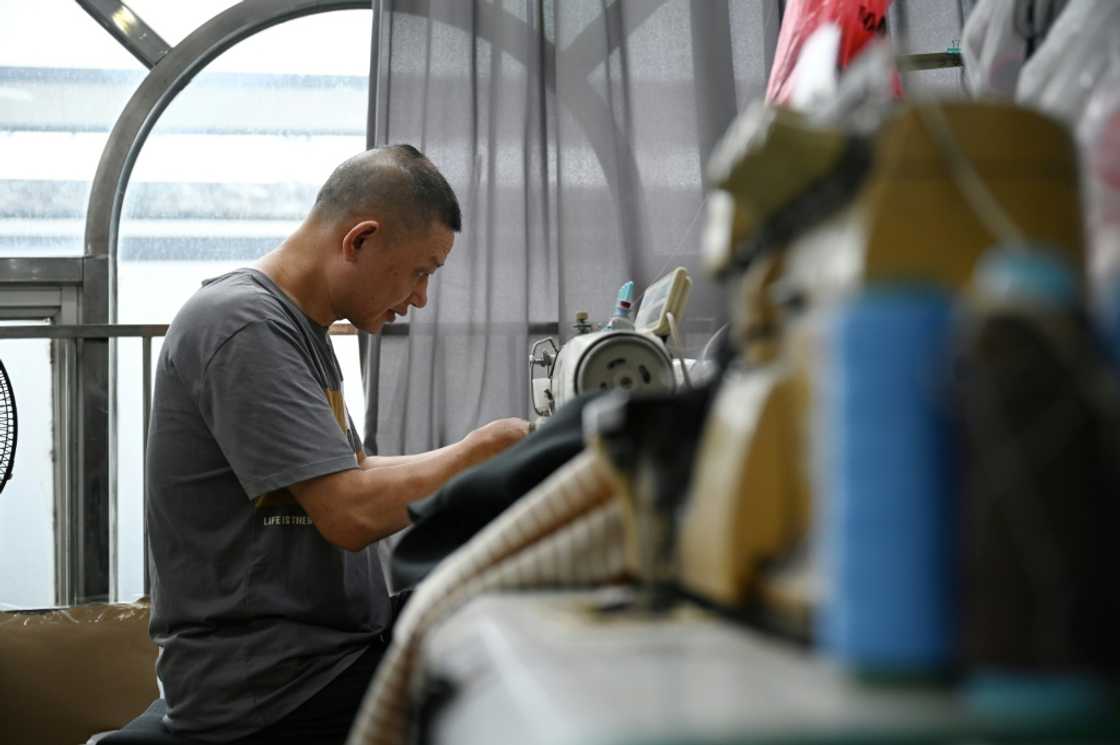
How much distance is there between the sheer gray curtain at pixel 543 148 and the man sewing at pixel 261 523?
41.3 inches

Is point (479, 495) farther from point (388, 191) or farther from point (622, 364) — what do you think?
point (388, 191)

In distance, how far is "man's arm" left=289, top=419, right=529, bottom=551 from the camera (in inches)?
70.8

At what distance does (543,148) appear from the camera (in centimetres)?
321

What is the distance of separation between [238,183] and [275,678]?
220 cm

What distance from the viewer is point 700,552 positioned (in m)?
0.62

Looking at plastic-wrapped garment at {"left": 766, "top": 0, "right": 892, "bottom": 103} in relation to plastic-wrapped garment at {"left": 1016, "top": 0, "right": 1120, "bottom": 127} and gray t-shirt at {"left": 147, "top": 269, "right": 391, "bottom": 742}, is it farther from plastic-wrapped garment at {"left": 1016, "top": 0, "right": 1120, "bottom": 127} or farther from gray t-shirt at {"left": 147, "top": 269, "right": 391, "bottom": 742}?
gray t-shirt at {"left": 147, "top": 269, "right": 391, "bottom": 742}

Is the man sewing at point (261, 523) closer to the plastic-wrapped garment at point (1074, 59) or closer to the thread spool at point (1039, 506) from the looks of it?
the plastic-wrapped garment at point (1074, 59)

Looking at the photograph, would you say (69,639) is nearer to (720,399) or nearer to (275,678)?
(275,678)

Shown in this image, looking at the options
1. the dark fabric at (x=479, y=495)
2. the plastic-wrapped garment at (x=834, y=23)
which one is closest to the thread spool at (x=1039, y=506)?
the dark fabric at (x=479, y=495)

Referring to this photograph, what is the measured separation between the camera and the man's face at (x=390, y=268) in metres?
2.23

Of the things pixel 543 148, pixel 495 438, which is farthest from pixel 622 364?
pixel 543 148

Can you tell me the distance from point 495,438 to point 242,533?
45 cm

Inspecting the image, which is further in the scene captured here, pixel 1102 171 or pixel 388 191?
pixel 388 191

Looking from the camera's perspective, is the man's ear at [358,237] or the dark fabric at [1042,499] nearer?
the dark fabric at [1042,499]
